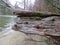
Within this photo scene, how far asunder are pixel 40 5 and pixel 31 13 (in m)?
5.80

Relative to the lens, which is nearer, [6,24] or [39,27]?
[39,27]

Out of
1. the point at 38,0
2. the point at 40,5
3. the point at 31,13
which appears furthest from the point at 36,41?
the point at 38,0

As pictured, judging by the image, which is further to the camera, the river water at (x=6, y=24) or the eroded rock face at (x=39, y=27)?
the river water at (x=6, y=24)

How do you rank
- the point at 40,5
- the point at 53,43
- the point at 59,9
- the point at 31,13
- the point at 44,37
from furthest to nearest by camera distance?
1. the point at 40,5
2. the point at 59,9
3. the point at 31,13
4. the point at 44,37
5. the point at 53,43

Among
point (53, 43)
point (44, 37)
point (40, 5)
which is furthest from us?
point (40, 5)

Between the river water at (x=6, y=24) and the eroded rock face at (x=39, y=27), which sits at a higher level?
the eroded rock face at (x=39, y=27)

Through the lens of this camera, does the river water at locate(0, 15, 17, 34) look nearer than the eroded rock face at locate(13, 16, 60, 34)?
No

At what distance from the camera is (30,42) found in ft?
8.88

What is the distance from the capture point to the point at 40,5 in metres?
12.4

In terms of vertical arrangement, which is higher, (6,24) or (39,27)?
(39,27)

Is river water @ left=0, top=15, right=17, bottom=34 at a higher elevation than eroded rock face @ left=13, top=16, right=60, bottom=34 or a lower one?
lower

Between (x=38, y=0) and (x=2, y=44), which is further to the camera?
(x=38, y=0)

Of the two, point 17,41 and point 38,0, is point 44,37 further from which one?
point 38,0

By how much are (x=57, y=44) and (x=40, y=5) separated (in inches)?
391
